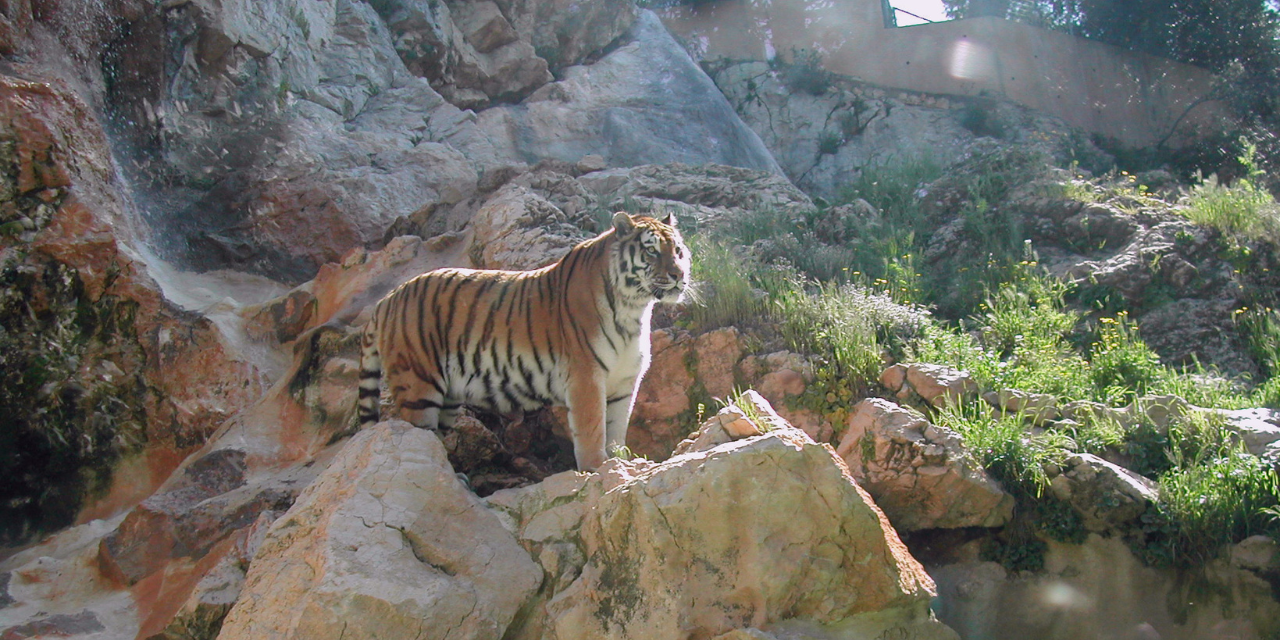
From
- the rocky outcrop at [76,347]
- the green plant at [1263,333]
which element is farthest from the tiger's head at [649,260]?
the green plant at [1263,333]

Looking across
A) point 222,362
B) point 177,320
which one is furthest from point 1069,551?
point 177,320

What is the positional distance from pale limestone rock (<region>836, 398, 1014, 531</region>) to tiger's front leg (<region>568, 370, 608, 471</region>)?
1.51 metres

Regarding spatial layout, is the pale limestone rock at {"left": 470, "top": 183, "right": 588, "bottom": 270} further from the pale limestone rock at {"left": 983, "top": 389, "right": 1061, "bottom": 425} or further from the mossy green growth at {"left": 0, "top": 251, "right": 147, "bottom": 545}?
the pale limestone rock at {"left": 983, "top": 389, "right": 1061, "bottom": 425}

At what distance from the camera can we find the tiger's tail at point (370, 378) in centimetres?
581

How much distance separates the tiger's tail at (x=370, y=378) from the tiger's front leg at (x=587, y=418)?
1.36 m

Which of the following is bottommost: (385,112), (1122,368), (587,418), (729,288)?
(1122,368)

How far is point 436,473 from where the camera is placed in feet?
14.9

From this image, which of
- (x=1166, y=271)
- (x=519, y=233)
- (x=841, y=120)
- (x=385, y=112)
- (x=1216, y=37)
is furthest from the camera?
(x=841, y=120)

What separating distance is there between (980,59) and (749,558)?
15343 mm

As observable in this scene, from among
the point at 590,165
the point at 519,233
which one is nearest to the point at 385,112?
the point at 590,165

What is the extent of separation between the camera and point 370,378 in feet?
19.4

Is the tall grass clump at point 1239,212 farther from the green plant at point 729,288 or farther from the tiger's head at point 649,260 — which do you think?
the tiger's head at point 649,260

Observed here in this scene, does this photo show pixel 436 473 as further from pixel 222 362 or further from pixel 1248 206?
pixel 1248 206

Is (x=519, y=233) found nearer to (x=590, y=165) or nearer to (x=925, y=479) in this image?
(x=590, y=165)
